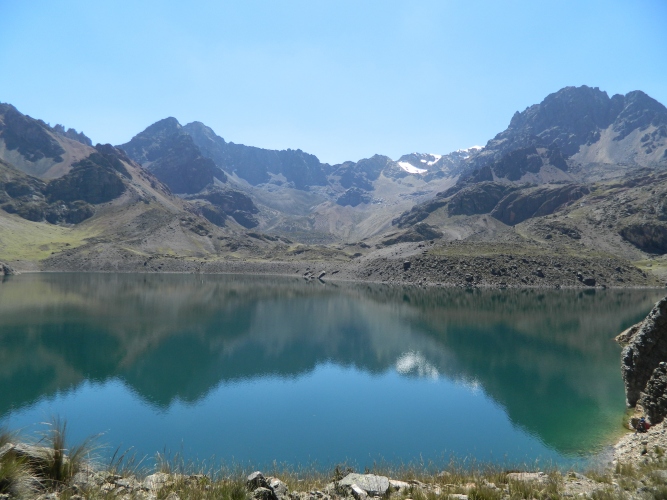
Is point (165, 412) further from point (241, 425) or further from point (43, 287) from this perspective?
point (43, 287)

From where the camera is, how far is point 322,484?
1427cm

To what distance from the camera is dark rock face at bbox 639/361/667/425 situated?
75.3ft

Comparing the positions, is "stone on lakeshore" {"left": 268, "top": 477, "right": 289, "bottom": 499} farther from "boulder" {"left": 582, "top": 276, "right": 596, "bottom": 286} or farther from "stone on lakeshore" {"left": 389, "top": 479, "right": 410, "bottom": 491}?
"boulder" {"left": 582, "top": 276, "right": 596, "bottom": 286}

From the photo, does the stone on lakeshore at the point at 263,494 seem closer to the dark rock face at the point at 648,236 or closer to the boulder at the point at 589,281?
the boulder at the point at 589,281

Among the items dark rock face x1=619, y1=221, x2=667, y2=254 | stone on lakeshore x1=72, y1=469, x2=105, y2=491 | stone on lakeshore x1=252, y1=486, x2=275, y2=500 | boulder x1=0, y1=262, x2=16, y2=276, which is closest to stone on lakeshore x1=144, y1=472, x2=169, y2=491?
stone on lakeshore x1=72, y1=469, x2=105, y2=491

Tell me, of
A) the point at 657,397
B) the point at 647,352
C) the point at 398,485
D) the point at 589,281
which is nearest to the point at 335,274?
the point at 589,281

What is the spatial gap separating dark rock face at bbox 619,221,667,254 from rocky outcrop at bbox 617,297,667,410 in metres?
187

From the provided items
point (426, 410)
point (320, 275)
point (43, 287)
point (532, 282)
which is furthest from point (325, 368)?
point (320, 275)

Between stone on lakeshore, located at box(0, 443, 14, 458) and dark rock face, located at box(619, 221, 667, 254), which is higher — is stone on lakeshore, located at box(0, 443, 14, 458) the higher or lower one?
the lower one

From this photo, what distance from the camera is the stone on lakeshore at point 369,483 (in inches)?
497

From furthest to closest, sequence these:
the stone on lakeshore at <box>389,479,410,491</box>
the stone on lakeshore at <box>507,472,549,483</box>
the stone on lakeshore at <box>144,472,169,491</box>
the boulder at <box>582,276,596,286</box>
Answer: the boulder at <box>582,276,596,286</box>, the stone on lakeshore at <box>507,472,549,483</box>, the stone on lakeshore at <box>389,479,410,491</box>, the stone on lakeshore at <box>144,472,169,491</box>

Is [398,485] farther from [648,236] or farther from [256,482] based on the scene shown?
[648,236]

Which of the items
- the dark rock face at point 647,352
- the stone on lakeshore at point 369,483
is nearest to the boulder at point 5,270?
the stone on lakeshore at point 369,483

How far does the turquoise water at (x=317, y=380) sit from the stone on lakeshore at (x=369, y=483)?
939cm
